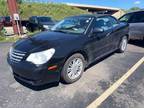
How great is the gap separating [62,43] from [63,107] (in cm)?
140

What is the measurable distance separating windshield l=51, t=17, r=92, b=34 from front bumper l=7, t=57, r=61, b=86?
1.40 metres

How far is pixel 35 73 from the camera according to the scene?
12.6 feet

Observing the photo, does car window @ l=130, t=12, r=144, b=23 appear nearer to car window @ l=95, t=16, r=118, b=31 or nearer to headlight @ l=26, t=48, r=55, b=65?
car window @ l=95, t=16, r=118, b=31

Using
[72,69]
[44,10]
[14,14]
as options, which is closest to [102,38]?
[72,69]

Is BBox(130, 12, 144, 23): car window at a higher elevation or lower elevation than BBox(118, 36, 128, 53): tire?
higher

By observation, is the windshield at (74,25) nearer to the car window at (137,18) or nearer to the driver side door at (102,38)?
the driver side door at (102,38)

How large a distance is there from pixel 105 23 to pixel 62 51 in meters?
2.33

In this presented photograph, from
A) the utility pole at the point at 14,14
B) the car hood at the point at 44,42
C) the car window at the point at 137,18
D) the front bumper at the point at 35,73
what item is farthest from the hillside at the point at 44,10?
the front bumper at the point at 35,73

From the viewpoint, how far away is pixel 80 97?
390cm

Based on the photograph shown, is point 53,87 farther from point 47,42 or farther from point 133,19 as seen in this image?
point 133,19

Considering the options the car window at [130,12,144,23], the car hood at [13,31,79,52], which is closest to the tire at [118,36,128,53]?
the car window at [130,12,144,23]

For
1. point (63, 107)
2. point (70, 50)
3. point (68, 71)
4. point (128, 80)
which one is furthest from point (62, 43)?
point (128, 80)

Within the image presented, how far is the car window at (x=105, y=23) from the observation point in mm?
5466

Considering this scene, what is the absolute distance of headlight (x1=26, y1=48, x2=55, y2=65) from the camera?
3879 mm
